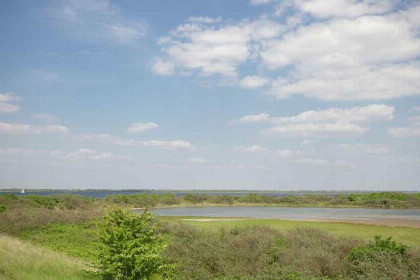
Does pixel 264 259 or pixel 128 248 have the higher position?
pixel 128 248

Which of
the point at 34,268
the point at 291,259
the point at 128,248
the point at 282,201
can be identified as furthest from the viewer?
the point at 282,201

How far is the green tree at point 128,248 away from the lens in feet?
36.2

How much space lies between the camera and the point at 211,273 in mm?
13586

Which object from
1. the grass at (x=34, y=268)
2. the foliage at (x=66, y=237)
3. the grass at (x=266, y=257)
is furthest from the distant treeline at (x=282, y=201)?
the grass at (x=34, y=268)

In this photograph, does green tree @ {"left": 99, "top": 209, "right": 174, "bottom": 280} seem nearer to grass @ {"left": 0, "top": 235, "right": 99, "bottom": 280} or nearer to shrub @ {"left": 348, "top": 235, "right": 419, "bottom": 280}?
grass @ {"left": 0, "top": 235, "right": 99, "bottom": 280}

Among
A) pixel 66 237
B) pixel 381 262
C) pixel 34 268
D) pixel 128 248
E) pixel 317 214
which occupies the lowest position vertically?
pixel 317 214

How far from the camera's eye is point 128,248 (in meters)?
11.0

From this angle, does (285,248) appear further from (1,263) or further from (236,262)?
(1,263)

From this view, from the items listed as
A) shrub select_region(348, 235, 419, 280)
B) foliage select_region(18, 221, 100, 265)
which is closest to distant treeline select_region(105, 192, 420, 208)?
foliage select_region(18, 221, 100, 265)

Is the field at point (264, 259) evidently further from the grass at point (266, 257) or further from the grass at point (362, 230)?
the grass at point (362, 230)

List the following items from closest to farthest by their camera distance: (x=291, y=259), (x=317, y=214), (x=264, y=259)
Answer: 1. (x=291, y=259)
2. (x=264, y=259)
3. (x=317, y=214)

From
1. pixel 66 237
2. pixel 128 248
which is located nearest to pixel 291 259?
pixel 128 248

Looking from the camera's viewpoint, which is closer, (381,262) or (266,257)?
(381,262)

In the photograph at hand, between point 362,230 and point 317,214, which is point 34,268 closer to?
point 362,230
